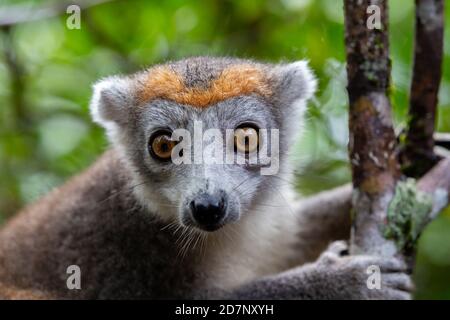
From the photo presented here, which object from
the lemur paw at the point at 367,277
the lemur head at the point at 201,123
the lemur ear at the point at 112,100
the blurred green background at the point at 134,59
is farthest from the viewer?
the blurred green background at the point at 134,59

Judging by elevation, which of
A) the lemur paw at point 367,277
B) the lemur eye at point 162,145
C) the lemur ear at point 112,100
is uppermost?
the lemur ear at point 112,100

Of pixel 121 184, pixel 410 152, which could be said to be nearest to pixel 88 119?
pixel 121 184

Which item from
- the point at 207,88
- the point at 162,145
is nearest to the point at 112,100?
the point at 162,145

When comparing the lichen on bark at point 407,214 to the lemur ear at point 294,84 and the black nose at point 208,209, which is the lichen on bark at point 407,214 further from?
the lemur ear at point 294,84

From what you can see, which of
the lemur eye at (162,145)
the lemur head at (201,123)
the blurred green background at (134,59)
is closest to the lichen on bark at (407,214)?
the lemur head at (201,123)

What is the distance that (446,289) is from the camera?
7.96m

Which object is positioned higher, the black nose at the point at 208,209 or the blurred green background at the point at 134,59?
the blurred green background at the point at 134,59

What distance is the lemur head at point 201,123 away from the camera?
5.09 m

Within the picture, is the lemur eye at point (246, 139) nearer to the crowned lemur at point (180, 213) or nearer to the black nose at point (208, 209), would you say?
the crowned lemur at point (180, 213)

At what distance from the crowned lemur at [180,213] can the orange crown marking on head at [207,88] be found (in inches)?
0.5

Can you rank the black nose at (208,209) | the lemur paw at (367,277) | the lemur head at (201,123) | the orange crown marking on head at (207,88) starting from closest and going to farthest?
the black nose at (208,209), the lemur head at (201,123), the lemur paw at (367,277), the orange crown marking on head at (207,88)

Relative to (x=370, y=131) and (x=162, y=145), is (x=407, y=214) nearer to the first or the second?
(x=370, y=131)

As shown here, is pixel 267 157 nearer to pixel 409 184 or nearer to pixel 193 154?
pixel 193 154

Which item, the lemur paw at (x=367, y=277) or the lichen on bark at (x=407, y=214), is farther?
the lemur paw at (x=367, y=277)
